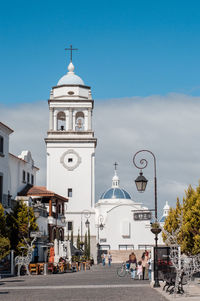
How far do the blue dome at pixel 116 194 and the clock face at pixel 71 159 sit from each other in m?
39.0

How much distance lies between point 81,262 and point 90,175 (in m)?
21.9

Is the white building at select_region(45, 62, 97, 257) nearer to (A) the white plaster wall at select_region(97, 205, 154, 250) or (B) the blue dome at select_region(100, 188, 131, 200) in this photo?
(A) the white plaster wall at select_region(97, 205, 154, 250)

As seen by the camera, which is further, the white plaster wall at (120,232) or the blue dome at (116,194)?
the blue dome at (116,194)

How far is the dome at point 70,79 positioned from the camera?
70312mm

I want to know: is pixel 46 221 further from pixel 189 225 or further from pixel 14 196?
pixel 189 225

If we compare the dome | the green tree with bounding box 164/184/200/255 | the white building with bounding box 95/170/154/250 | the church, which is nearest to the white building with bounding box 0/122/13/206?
the green tree with bounding box 164/184/200/255

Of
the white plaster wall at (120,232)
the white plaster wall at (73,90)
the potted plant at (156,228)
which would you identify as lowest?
the white plaster wall at (120,232)

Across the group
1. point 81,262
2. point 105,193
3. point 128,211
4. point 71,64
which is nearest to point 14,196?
point 81,262

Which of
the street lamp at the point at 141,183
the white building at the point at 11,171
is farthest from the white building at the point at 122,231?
the street lamp at the point at 141,183

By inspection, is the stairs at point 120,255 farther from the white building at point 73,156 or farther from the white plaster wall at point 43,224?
the white plaster wall at point 43,224

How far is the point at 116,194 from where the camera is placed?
350 ft

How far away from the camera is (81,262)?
47062 mm

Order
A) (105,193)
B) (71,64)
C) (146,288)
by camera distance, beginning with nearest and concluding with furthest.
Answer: (146,288), (71,64), (105,193)

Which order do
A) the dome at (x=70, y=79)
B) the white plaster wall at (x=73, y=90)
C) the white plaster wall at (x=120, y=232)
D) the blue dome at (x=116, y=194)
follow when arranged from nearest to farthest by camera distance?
the white plaster wall at (x=73, y=90) < the dome at (x=70, y=79) < the white plaster wall at (x=120, y=232) < the blue dome at (x=116, y=194)
